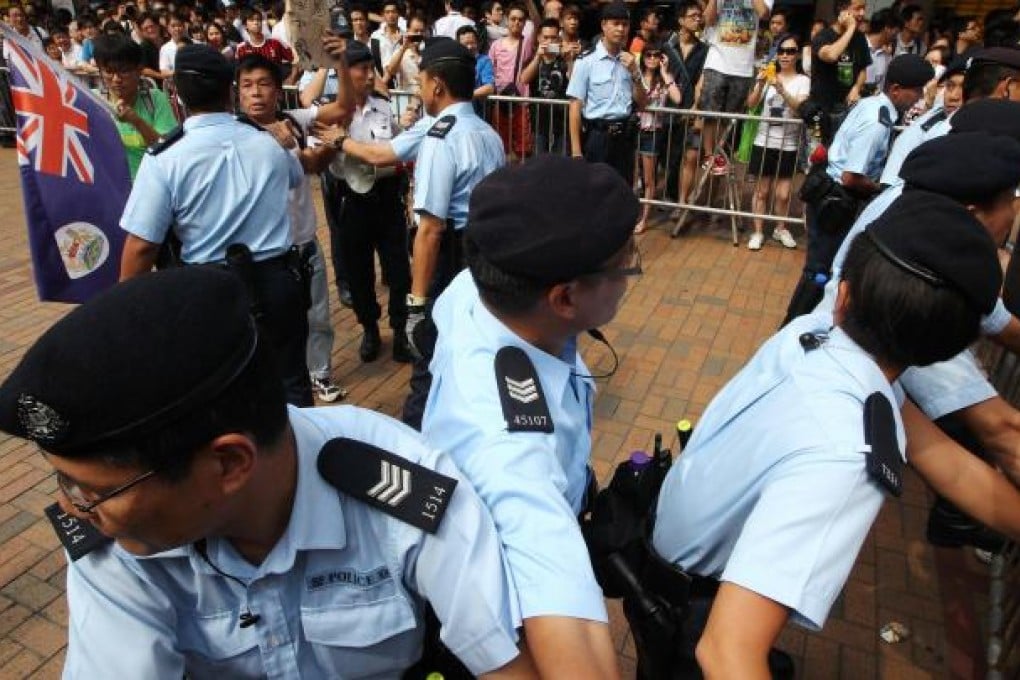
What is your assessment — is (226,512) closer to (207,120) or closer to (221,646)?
(221,646)

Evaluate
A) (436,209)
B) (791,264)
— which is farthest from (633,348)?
(791,264)

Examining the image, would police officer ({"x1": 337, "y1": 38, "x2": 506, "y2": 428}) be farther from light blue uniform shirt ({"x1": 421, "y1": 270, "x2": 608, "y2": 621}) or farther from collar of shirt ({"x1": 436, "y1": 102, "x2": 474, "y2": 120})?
light blue uniform shirt ({"x1": 421, "y1": 270, "x2": 608, "y2": 621})

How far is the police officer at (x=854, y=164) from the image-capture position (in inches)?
168

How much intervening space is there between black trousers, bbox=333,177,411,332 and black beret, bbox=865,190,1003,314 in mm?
3402

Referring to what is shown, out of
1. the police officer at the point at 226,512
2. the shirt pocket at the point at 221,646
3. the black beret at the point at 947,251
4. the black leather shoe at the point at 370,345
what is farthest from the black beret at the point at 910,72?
the shirt pocket at the point at 221,646

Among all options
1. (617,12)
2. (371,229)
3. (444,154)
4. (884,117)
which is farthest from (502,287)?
(617,12)

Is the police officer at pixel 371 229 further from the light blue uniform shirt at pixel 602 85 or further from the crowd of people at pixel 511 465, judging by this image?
the crowd of people at pixel 511 465

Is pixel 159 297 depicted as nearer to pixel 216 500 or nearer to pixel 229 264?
pixel 216 500

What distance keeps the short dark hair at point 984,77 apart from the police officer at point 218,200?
11.8ft

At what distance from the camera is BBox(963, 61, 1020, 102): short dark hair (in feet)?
11.6

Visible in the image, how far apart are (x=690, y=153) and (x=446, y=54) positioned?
3.98 m

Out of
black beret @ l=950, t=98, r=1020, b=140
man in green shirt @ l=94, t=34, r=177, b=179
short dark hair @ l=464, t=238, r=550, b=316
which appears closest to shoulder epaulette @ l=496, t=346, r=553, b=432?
short dark hair @ l=464, t=238, r=550, b=316

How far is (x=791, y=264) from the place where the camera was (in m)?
6.13

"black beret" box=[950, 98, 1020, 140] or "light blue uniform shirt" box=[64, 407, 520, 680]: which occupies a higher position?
"black beret" box=[950, 98, 1020, 140]
